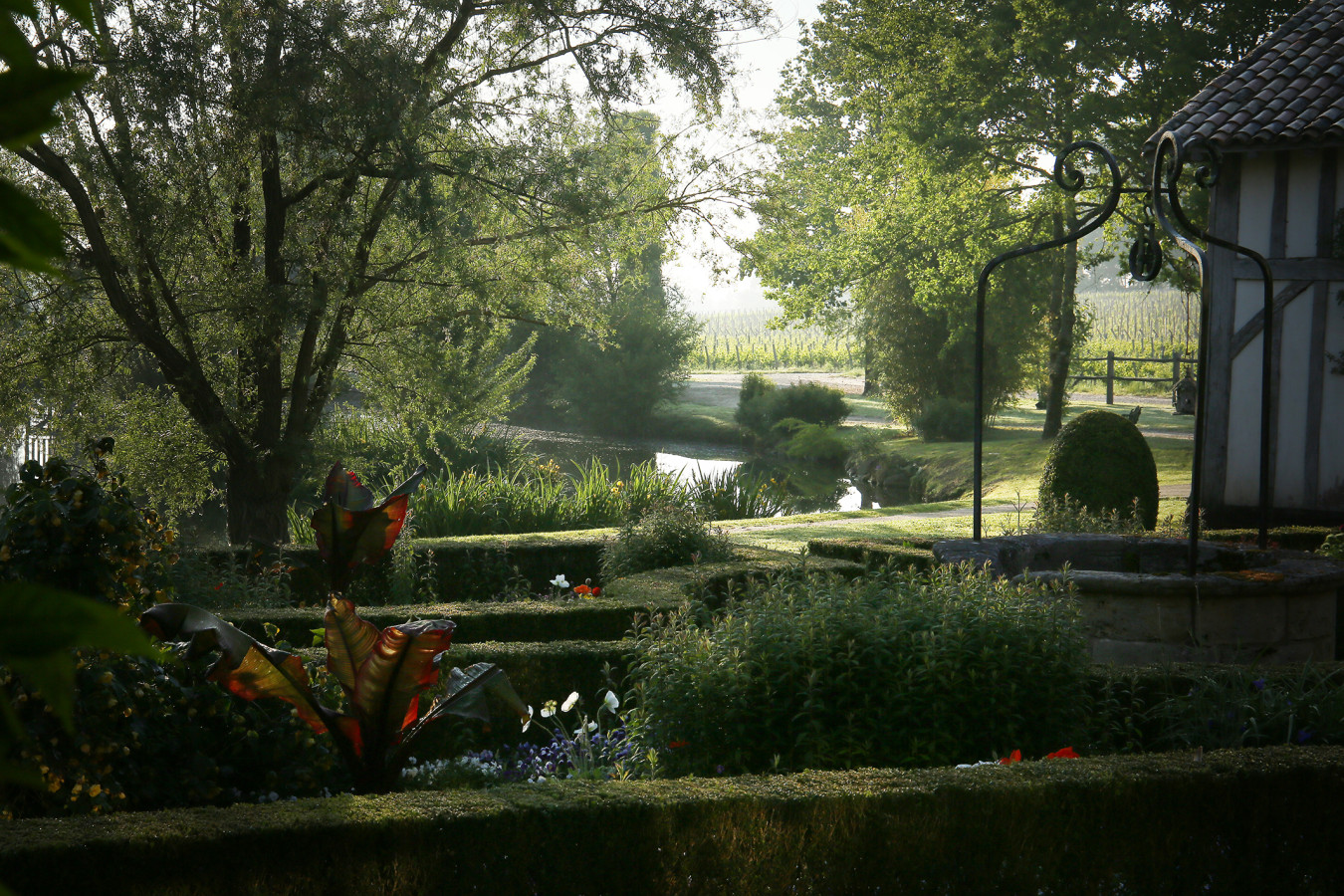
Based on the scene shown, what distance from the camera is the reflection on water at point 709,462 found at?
753 inches

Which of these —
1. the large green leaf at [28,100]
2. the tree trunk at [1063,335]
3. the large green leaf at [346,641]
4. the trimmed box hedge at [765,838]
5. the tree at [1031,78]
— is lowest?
the trimmed box hedge at [765,838]

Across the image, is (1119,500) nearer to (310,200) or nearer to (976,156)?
(310,200)

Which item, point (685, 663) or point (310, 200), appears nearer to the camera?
point (685, 663)

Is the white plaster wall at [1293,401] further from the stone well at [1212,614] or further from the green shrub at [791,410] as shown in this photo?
the green shrub at [791,410]

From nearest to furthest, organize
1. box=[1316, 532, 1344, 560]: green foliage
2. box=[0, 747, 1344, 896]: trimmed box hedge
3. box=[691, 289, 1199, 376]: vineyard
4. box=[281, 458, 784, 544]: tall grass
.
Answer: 1. box=[0, 747, 1344, 896]: trimmed box hedge
2. box=[1316, 532, 1344, 560]: green foliage
3. box=[281, 458, 784, 544]: tall grass
4. box=[691, 289, 1199, 376]: vineyard

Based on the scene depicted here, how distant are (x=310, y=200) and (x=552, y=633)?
526 cm

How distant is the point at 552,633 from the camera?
5762 mm

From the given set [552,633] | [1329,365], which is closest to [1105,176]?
[1329,365]

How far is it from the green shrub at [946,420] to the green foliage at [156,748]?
20.7 m

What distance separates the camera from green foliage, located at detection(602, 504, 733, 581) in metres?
7.68

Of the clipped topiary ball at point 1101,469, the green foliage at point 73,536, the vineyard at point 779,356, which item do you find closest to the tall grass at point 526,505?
the clipped topiary ball at point 1101,469

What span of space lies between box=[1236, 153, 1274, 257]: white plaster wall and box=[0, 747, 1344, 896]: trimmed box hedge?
30.3ft

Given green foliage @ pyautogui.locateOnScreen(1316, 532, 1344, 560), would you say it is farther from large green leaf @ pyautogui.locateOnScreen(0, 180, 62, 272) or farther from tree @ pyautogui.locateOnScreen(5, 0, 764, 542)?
large green leaf @ pyautogui.locateOnScreen(0, 180, 62, 272)

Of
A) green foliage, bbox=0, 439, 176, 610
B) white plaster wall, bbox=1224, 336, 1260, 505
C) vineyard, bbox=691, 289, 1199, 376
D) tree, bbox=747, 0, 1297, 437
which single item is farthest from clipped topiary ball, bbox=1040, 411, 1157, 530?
vineyard, bbox=691, 289, 1199, 376
